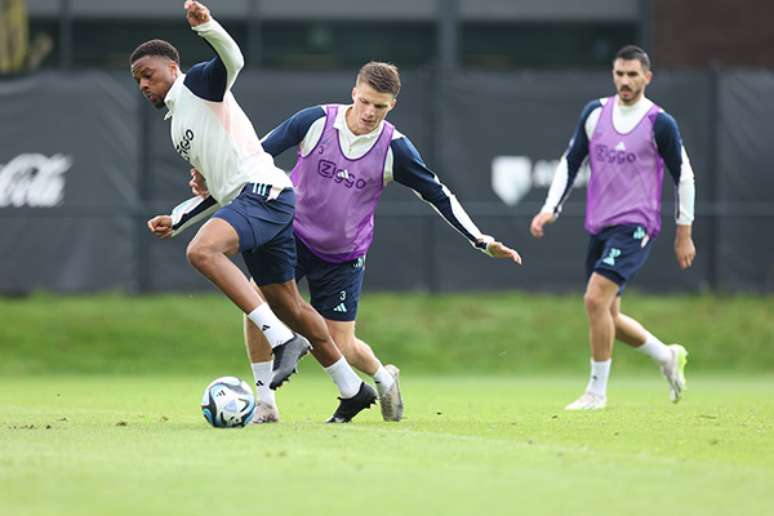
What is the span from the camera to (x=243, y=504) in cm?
578

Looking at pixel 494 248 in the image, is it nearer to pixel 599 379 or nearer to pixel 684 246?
pixel 599 379

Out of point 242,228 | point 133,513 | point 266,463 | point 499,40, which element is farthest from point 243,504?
point 499,40

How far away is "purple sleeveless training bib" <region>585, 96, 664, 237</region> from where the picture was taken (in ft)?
38.9

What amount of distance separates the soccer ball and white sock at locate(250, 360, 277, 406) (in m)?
0.68

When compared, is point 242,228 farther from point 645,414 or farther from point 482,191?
point 482,191

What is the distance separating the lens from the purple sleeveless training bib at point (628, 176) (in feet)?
38.9

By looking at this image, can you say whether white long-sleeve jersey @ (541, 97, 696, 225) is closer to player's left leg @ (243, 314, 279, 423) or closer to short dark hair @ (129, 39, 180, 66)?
player's left leg @ (243, 314, 279, 423)

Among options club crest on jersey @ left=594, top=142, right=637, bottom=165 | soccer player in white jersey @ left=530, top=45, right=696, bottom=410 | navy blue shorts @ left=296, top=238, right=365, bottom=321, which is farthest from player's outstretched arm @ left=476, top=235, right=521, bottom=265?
club crest on jersey @ left=594, top=142, right=637, bottom=165

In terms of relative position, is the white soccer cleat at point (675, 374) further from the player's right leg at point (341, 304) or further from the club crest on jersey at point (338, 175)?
the club crest on jersey at point (338, 175)

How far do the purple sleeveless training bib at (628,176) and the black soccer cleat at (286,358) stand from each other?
3.90m

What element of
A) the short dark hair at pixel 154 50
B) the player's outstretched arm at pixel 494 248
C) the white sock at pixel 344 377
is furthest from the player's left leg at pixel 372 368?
the short dark hair at pixel 154 50

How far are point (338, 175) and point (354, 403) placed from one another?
53.3 inches

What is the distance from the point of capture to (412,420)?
32.3ft

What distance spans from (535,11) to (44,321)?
36.9 feet
